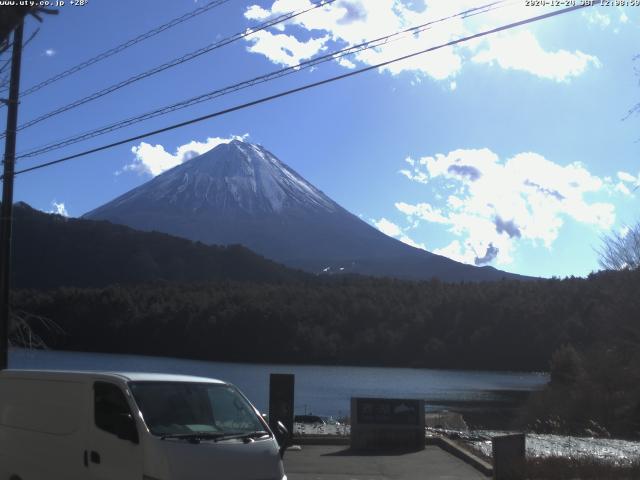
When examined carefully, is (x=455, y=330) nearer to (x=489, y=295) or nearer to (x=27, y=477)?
(x=489, y=295)

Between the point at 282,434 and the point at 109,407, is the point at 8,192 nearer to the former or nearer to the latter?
the point at 109,407

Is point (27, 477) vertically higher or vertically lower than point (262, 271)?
lower

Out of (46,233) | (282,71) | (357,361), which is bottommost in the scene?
(357,361)

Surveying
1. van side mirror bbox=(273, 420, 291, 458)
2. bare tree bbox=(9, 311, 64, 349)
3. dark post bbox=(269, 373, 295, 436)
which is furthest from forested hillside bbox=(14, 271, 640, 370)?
van side mirror bbox=(273, 420, 291, 458)

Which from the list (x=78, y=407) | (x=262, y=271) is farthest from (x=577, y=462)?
(x=262, y=271)

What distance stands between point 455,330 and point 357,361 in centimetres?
1518

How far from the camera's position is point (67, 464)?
7605 millimetres

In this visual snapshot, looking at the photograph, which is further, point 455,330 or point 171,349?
point 455,330

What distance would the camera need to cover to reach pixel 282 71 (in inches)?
505

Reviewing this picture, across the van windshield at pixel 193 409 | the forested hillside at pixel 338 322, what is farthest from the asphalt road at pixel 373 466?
the forested hillside at pixel 338 322

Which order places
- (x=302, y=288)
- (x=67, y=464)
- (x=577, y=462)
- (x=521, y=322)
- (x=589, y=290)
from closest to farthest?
1. (x=67, y=464)
2. (x=577, y=462)
3. (x=589, y=290)
4. (x=521, y=322)
5. (x=302, y=288)

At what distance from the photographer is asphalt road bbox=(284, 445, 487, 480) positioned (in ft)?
38.8

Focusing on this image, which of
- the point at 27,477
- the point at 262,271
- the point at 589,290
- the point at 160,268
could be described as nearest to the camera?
the point at 27,477

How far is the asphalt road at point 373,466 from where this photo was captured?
11.8m
